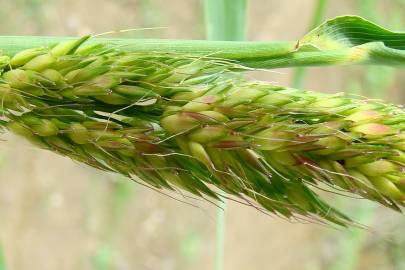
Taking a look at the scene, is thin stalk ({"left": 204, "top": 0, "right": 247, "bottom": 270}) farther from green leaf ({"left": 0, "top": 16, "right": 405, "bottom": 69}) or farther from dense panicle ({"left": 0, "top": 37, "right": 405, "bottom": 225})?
dense panicle ({"left": 0, "top": 37, "right": 405, "bottom": 225})

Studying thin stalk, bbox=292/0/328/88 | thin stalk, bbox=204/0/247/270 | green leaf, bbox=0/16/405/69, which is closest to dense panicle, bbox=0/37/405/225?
green leaf, bbox=0/16/405/69

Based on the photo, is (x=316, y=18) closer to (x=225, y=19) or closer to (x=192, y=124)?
(x=225, y=19)

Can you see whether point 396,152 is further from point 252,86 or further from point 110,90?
point 110,90

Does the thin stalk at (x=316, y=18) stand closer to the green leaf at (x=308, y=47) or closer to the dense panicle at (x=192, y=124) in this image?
the green leaf at (x=308, y=47)

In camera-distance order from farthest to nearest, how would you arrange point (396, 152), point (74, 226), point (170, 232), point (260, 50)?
point (170, 232)
point (74, 226)
point (260, 50)
point (396, 152)

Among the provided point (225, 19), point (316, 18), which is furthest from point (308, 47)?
point (316, 18)

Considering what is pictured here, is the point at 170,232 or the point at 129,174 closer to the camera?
the point at 129,174

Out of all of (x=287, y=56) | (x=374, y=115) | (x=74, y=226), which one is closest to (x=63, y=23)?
(x=74, y=226)
